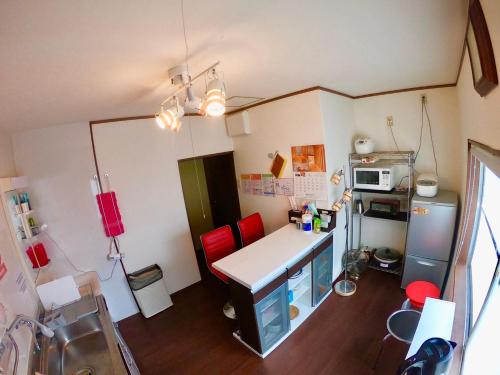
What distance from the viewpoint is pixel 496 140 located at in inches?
33.0

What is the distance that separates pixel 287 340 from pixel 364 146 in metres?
2.42

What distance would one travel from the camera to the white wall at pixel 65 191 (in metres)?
2.27

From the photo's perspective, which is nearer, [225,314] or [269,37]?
[269,37]

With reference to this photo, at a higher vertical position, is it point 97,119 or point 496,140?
point 97,119

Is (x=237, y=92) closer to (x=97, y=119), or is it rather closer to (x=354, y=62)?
(x=354, y=62)

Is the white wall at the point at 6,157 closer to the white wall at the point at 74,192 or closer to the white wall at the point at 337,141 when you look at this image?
the white wall at the point at 74,192

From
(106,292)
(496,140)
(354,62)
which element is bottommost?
(106,292)

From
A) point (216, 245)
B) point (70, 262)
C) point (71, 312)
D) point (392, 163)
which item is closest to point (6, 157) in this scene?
point (70, 262)

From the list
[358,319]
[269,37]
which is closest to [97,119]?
[269,37]

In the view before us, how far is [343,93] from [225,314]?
3095 millimetres

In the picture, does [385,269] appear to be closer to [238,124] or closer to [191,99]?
[238,124]

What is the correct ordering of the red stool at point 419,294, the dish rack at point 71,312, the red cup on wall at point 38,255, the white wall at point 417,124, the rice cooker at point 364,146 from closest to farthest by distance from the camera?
the dish rack at point 71,312
the red stool at point 419,294
the red cup on wall at point 38,255
the white wall at point 417,124
the rice cooker at point 364,146

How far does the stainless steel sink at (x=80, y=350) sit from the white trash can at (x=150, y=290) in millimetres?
764

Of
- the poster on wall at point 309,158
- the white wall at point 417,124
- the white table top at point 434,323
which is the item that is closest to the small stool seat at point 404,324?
the white table top at point 434,323
